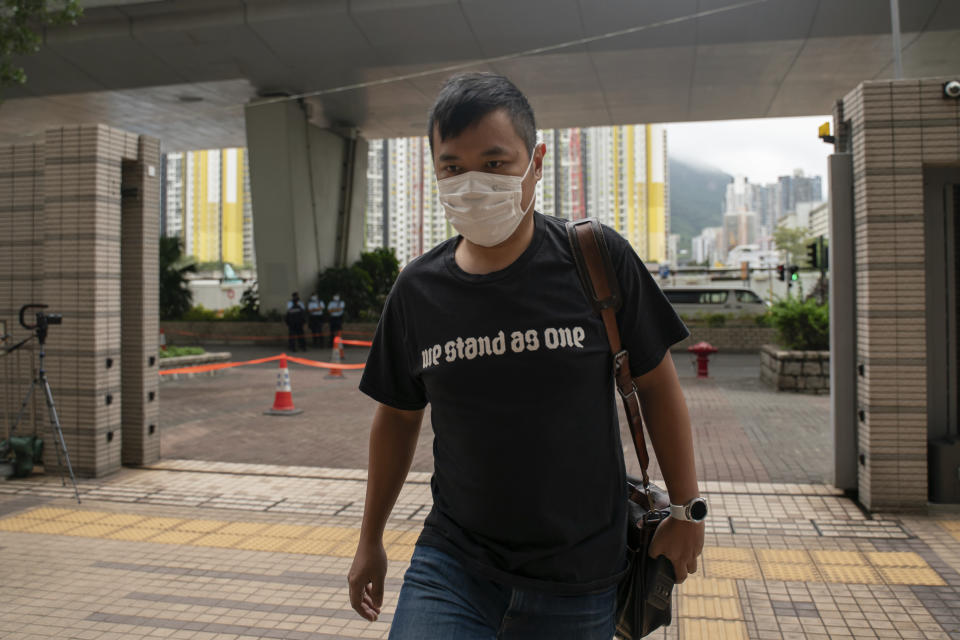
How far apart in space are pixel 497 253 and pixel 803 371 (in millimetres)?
12663

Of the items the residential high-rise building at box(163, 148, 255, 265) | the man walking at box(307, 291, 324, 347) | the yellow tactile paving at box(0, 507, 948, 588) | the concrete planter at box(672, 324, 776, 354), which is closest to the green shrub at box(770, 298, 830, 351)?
the yellow tactile paving at box(0, 507, 948, 588)

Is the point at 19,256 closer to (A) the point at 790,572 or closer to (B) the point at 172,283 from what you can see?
(A) the point at 790,572

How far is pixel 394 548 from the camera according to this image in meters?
5.23

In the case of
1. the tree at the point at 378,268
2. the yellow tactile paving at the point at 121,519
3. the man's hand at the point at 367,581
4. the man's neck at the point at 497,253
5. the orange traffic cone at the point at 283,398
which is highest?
the tree at the point at 378,268

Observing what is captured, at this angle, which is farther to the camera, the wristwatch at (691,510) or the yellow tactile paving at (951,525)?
the yellow tactile paving at (951,525)

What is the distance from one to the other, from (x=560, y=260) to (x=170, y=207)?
10563 cm

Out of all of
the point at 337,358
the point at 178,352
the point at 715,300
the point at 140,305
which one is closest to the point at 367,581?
the point at 140,305

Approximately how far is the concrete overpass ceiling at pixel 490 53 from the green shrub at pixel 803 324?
686cm

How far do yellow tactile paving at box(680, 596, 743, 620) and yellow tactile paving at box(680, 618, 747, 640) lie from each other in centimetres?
6

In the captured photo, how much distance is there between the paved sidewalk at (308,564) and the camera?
4000 mm

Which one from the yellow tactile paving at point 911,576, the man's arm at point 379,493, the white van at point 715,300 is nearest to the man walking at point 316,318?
the white van at point 715,300

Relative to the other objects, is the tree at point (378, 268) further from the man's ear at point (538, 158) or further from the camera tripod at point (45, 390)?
the man's ear at point (538, 158)

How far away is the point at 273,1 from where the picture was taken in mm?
18125

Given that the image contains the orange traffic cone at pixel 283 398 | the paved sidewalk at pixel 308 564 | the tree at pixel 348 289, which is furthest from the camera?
the tree at pixel 348 289
